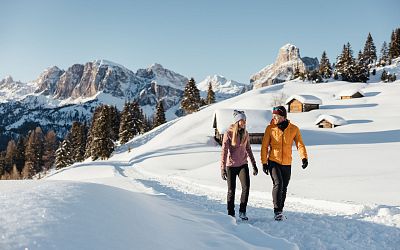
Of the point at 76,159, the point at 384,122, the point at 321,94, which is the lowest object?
the point at 76,159

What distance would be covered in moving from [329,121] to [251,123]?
538 inches

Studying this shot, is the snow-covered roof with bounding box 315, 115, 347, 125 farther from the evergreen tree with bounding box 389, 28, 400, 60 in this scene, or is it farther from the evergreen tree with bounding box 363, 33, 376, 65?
the evergreen tree with bounding box 363, 33, 376, 65

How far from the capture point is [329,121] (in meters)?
50.2

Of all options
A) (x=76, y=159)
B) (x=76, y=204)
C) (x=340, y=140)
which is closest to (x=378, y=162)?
(x=76, y=204)

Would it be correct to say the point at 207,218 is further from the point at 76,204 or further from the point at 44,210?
the point at 44,210

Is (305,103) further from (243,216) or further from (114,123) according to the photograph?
(243,216)

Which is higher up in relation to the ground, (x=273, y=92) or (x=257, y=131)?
(x=273, y=92)

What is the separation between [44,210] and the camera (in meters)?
3.50

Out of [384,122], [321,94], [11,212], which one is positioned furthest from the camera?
[321,94]

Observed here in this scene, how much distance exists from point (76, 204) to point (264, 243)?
8.48 feet

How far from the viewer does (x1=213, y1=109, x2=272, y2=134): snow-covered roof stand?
44659 mm

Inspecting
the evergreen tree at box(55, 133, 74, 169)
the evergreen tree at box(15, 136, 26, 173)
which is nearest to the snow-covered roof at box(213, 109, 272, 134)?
the evergreen tree at box(55, 133, 74, 169)

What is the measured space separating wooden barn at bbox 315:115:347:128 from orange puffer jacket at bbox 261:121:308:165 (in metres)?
46.7

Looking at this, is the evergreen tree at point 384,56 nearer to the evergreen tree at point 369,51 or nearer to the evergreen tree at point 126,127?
the evergreen tree at point 369,51
